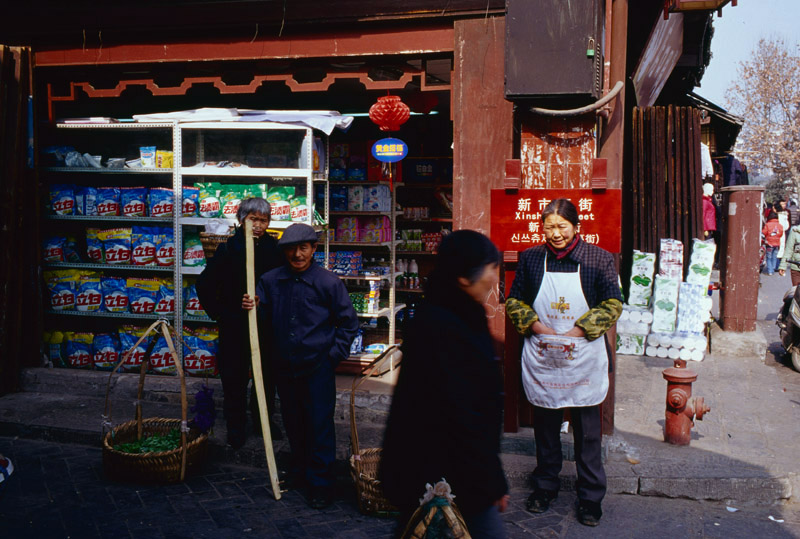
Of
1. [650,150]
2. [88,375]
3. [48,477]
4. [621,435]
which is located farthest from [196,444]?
[650,150]

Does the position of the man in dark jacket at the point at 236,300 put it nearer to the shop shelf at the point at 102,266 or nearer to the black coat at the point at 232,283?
the black coat at the point at 232,283

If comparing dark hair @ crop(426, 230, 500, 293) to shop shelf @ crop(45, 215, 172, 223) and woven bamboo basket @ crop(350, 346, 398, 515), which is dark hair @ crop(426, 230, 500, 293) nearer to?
woven bamboo basket @ crop(350, 346, 398, 515)

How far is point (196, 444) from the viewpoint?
533 centimetres

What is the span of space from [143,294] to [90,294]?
0.63 metres

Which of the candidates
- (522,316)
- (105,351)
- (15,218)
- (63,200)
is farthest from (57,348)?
(522,316)

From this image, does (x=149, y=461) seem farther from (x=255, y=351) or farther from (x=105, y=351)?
(x=105, y=351)

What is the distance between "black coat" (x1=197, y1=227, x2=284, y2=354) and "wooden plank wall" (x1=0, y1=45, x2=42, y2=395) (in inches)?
103

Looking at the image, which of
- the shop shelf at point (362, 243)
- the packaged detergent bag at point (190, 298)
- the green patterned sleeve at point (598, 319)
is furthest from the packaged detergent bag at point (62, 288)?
the green patterned sleeve at point (598, 319)

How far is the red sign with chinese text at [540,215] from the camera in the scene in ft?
17.3

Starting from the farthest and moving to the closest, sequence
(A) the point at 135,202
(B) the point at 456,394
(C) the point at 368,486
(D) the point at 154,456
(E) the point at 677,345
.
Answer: (E) the point at 677,345
(A) the point at 135,202
(D) the point at 154,456
(C) the point at 368,486
(B) the point at 456,394

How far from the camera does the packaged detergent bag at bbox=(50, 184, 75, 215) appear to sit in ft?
24.5

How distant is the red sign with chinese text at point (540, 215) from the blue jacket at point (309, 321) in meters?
1.41

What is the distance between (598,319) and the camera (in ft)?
14.4

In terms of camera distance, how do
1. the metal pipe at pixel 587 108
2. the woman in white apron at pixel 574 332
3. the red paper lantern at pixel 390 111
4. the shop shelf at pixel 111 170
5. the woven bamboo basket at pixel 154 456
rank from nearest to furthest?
the woman in white apron at pixel 574 332, the woven bamboo basket at pixel 154 456, the metal pipe at pixel 587 108, the red paper lantern at pixel 390 111, the shop shelf at pixel 111 170
